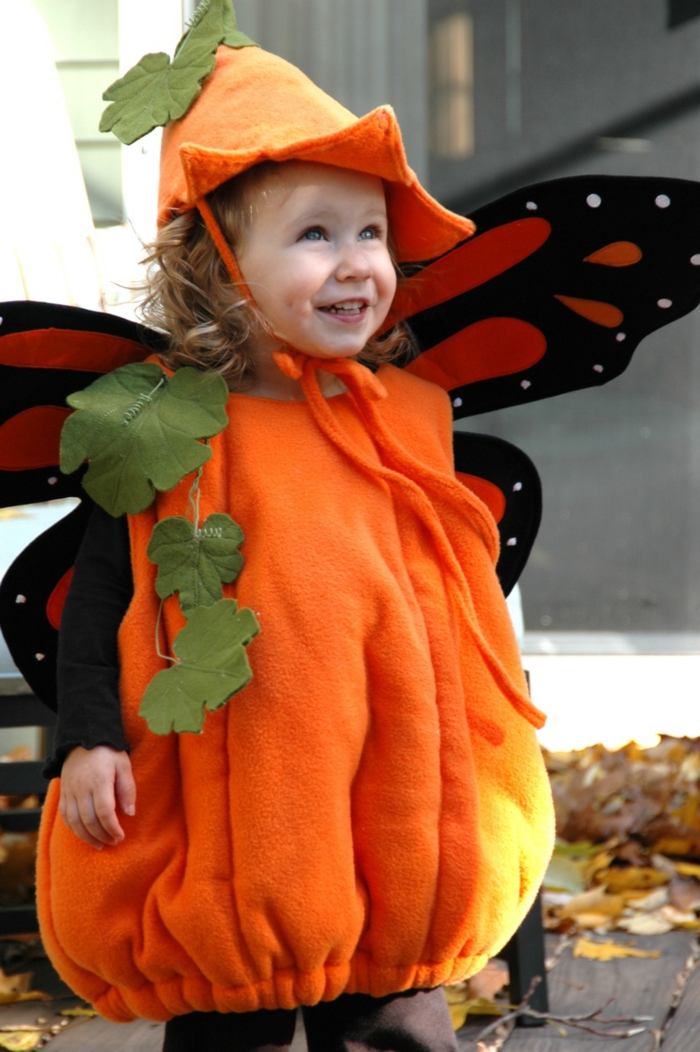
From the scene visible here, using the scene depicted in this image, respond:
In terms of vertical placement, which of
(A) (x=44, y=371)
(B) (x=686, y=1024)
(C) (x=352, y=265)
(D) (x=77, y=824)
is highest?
(C) (x=352, y=265)

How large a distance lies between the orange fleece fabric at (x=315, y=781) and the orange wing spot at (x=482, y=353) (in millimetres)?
206

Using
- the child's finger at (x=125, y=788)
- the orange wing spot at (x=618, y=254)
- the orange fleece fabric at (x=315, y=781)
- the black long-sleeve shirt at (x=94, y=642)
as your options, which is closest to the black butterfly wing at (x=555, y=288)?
the orange wing spot at (x=618, y=254)

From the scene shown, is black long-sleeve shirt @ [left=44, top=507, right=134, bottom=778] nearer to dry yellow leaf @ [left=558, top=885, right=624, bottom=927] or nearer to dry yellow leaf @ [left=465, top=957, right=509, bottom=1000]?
dry yellow leaf @ [left=465, top=957, right=509, bottom=1000]

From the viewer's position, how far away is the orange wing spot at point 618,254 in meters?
1.44

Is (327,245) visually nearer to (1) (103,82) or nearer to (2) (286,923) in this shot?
(2) (286,923)

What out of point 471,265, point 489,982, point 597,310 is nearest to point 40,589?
point 471,265

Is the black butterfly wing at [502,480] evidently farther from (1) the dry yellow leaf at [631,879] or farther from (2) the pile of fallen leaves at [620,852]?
(1) the dry yellow leaf at [631,879]

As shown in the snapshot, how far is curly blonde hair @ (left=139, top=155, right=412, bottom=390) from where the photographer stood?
1.31 m

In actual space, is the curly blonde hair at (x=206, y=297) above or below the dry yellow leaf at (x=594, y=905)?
above

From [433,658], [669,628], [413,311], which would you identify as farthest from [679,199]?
[669,628]

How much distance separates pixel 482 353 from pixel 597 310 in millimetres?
146

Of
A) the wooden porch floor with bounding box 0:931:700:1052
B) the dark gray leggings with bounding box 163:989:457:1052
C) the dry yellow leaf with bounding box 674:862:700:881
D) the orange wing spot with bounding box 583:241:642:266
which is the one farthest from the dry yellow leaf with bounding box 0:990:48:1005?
the orange wing spot with bounding box 583:241:642:266

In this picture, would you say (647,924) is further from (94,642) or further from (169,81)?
(169,81)

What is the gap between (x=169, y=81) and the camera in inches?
53.3
